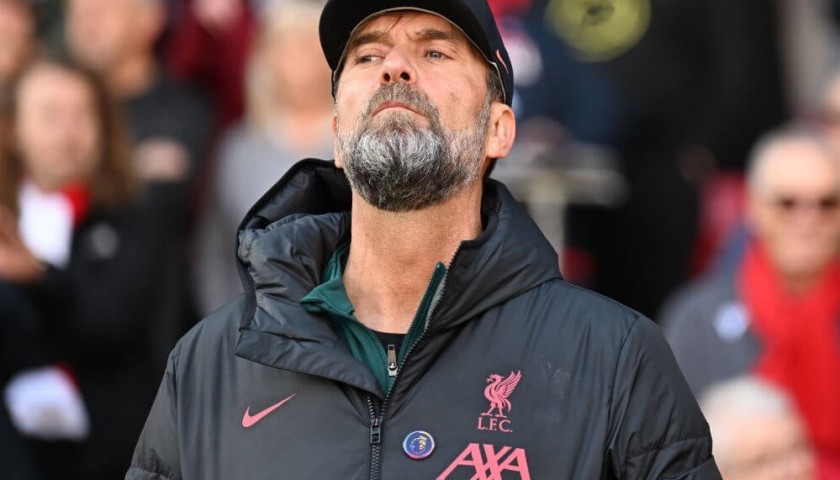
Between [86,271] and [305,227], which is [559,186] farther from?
[305,227]

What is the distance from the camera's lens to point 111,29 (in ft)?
25.3

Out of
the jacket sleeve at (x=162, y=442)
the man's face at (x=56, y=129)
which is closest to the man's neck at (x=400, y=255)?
the jacket sleeve at (x=162, y=442)

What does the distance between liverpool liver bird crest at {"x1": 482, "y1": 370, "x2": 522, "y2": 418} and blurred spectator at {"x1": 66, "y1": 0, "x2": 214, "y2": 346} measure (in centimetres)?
383

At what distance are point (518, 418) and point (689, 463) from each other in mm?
345

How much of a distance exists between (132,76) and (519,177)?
176cm

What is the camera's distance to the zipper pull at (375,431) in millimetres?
3410

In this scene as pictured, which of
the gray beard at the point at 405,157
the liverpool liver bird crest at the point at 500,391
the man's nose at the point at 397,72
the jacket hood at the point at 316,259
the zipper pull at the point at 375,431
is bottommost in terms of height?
the zipper pull at the point at 375,431

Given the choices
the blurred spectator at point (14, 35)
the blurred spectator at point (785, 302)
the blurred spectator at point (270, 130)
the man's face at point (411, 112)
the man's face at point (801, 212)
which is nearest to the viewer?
the man's face at point (411, 112)

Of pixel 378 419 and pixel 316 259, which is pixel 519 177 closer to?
pixel 316 259

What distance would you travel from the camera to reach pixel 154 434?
3607 mm

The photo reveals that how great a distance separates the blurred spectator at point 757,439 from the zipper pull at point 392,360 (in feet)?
6.20

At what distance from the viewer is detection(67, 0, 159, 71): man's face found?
25.2ft

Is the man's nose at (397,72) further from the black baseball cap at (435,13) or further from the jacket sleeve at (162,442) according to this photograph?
the jacket sleeve at (162,442)

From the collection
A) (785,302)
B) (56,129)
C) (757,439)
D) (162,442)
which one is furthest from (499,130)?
(56,129)
